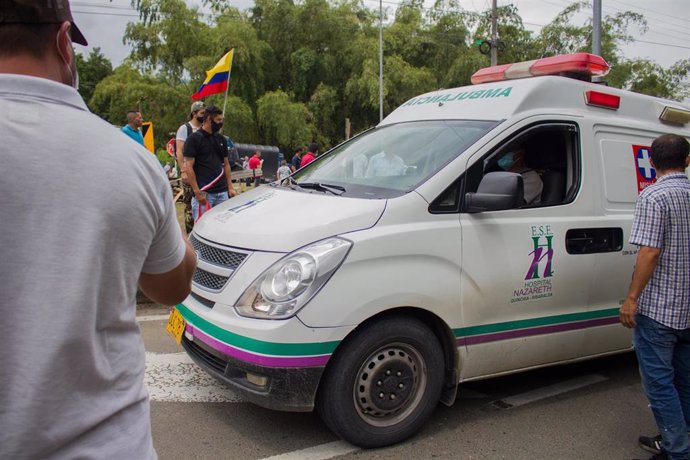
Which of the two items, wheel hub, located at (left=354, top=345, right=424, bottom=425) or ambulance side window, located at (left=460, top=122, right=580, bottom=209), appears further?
ambulance side window, located at (left=460, top=122, right=580, bottom=209)

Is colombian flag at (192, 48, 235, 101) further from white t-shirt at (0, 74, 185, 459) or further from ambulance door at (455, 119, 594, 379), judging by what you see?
white t-shirt at (0, 74, 185, 459)

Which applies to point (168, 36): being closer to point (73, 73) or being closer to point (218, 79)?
point (218, 79)

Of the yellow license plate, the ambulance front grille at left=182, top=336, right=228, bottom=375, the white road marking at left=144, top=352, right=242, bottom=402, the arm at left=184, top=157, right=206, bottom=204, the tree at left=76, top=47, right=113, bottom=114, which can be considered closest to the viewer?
the ambulance front grille at left=182, top=336, right=228, bottom=375

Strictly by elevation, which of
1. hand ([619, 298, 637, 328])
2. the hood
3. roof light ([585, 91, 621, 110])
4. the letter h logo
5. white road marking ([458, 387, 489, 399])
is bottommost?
white road marking ([458, 387, 489, 399])

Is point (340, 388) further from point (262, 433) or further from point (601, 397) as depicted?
point (601, 397)

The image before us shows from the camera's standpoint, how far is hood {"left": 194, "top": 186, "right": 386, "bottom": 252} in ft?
10.3

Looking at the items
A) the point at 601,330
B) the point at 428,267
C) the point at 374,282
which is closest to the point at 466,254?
the point at 428,267

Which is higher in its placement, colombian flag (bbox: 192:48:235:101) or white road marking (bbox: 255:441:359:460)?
colombian flag (bbox: 192:48:235:101)

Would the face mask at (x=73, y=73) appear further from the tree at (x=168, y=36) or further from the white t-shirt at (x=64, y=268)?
the tree at (x=168, y=36)

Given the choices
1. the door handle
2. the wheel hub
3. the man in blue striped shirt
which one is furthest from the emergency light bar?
the wheel hub

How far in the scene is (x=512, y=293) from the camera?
11.6 ft

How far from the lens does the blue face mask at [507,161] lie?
13.0 feet

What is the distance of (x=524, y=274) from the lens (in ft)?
11.8

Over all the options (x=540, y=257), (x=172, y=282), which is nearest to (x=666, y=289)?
(x=540, y=257)
